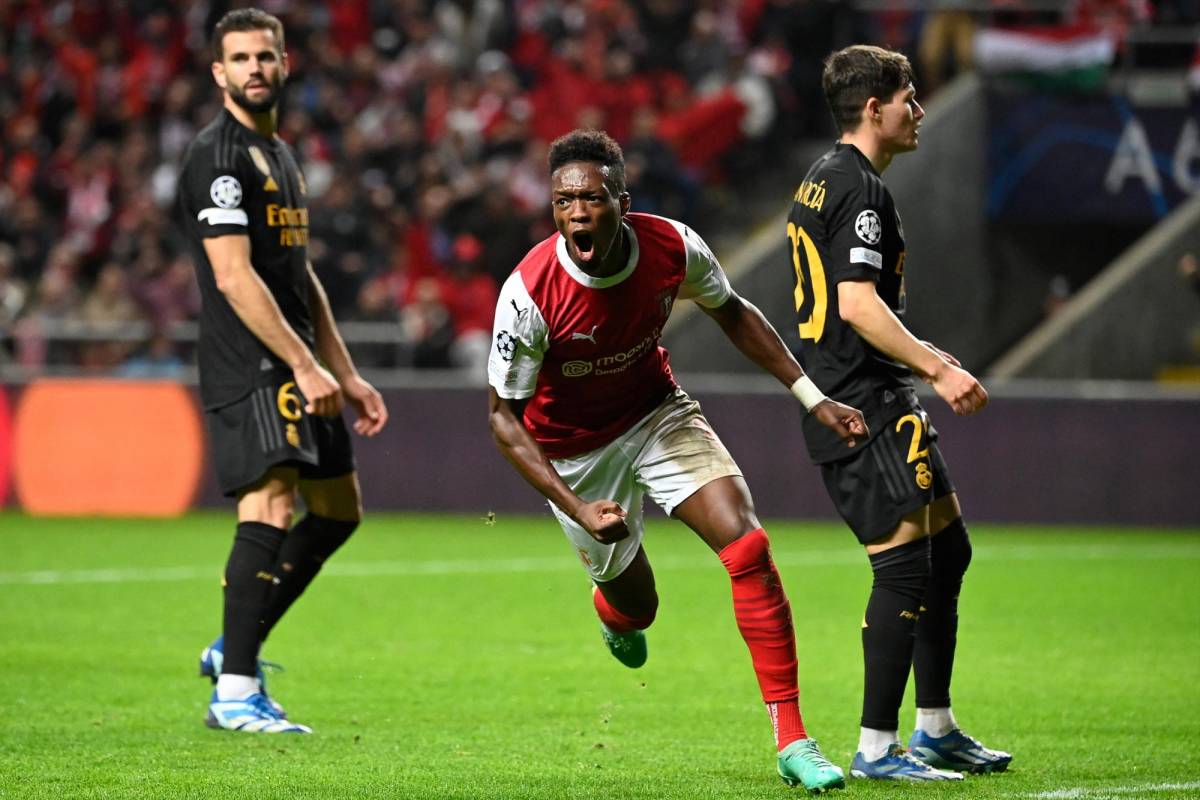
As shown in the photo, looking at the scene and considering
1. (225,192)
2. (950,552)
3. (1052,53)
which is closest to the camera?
(950,552)

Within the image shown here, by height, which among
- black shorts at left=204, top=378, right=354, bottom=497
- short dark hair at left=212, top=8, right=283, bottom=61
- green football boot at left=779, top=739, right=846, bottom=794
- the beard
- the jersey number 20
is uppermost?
short dark hair at left=212, top=8, right=283, bottom=61

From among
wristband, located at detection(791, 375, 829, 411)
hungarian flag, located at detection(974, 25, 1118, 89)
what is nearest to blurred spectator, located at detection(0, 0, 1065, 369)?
hungarian flag, located at detection(974, 25, 1118, 89)

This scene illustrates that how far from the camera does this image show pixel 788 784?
563 cm

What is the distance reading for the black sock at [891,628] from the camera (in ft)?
19.1

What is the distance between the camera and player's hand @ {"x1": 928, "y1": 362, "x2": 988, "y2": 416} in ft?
18.2

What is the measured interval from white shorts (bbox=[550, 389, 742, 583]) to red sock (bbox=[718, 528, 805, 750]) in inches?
12.4

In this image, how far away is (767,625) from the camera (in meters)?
5.73

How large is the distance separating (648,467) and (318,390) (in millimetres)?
→ 1277

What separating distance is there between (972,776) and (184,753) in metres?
2.59

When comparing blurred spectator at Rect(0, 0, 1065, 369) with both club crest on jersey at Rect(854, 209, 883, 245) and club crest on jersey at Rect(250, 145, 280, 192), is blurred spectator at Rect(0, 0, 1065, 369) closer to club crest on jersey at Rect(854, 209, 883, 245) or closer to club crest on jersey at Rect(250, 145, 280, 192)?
club crest on jersey at Rect(250, 145, 280, 192)

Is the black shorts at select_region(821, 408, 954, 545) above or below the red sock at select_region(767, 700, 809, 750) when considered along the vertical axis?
above

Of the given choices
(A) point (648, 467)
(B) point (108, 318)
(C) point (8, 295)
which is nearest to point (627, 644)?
(A) point (648, 467)

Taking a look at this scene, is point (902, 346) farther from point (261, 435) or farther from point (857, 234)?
point (261, 435)

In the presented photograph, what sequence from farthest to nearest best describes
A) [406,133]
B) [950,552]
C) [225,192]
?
[406,133]
[225,192]
[950,552]
